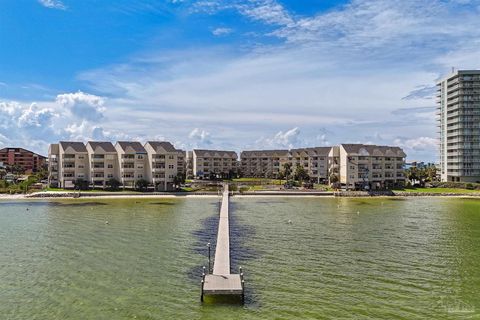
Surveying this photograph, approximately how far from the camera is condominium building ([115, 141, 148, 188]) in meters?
108

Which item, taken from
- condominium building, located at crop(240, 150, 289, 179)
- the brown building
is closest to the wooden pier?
condominium building, located at crop(240, 150, 289, 179)

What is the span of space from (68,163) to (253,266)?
3510 inches

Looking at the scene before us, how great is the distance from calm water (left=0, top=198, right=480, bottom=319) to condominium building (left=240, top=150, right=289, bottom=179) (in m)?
103

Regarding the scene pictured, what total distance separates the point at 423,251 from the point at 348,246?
6.98m

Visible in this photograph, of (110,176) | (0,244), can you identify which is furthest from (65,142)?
(0,244)

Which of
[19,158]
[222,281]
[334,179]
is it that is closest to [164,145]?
[334,179]

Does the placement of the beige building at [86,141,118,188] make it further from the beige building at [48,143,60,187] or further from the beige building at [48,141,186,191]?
the beige building at [48,143,60,187]

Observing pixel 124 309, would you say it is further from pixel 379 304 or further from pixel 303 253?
pixel 303 253

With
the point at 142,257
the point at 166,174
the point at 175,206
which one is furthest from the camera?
the point at 166,174

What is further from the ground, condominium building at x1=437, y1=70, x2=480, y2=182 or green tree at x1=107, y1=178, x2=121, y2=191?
condominium building at x1=437, y1=70, x2=480, y2=182

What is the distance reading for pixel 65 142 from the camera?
113 meters

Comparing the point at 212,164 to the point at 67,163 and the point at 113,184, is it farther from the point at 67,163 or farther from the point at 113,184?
the point at 67,163

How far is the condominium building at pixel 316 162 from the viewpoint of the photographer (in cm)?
14275

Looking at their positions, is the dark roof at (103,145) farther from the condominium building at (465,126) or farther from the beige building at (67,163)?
the condominium building at (465,126)
